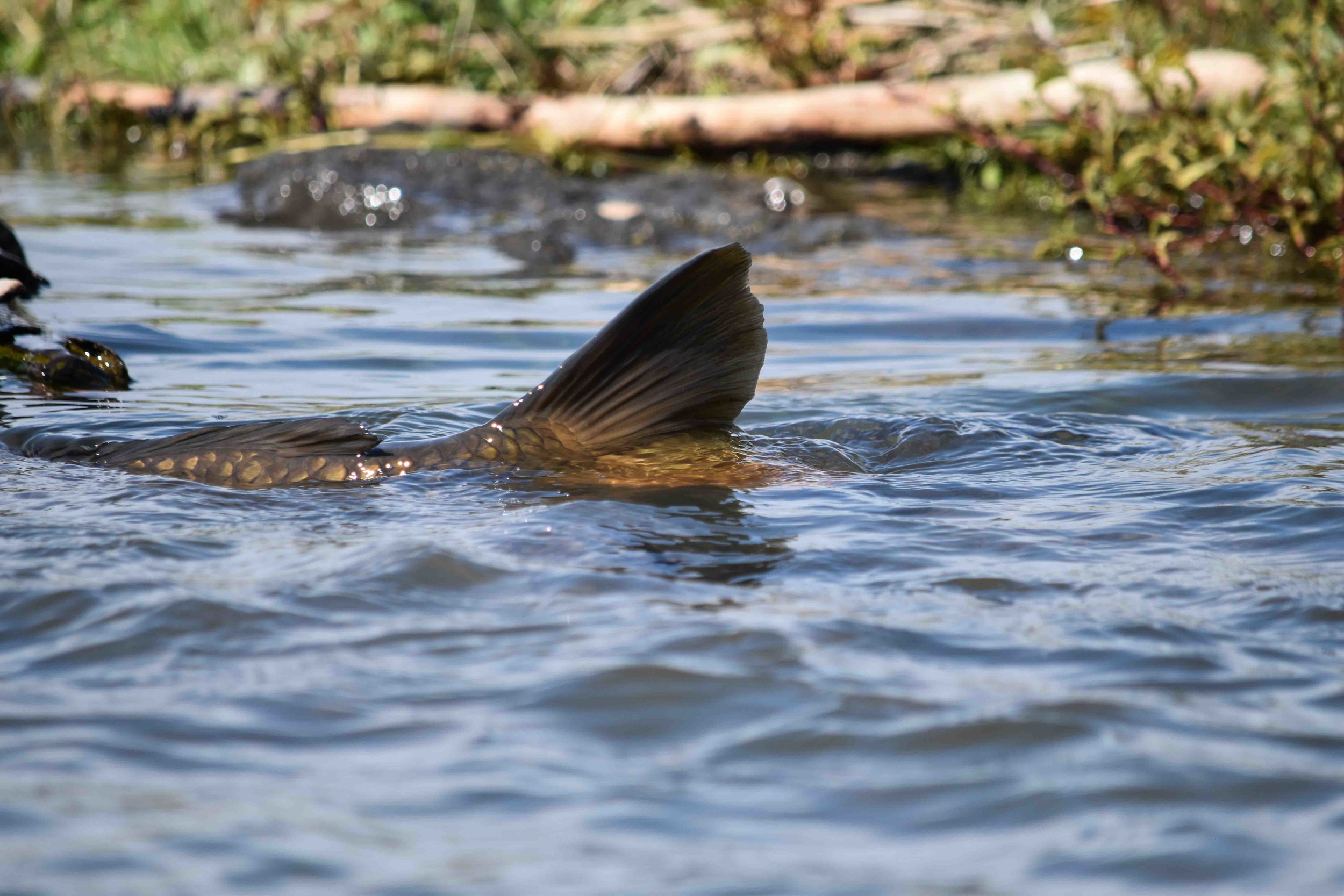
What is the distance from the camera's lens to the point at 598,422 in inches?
119

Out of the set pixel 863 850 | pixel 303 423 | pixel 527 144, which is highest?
pixel 527 144

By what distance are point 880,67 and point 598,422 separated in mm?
6861

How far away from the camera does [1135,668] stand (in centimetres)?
205

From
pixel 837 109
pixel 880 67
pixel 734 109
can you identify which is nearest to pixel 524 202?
pixel 734 109

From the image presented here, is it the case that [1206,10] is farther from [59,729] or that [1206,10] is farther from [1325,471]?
[59,729]

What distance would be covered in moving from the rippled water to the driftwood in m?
4.24

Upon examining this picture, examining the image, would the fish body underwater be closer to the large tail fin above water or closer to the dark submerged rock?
the large tail fin above water

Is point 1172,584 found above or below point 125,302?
below

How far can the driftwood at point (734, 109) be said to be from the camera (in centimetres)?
787

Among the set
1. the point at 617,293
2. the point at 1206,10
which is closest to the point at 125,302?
the point at 617,293

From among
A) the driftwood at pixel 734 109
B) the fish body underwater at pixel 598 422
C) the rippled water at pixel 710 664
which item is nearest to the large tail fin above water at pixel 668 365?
the fish body underwater at pixel 598 422

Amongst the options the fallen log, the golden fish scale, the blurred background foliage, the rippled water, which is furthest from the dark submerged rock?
the golden fish scale

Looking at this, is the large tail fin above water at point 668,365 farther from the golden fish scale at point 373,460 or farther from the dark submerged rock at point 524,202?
the dark submerged rock at point 524,202

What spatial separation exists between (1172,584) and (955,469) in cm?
90
